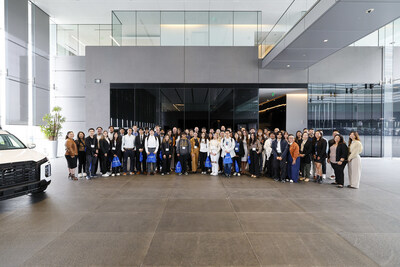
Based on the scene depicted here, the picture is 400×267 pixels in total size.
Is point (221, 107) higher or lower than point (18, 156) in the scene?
higher

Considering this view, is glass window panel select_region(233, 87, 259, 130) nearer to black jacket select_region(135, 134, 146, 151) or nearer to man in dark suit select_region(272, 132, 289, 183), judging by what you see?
man in dark suit select_region(272, 132, 289, 183)

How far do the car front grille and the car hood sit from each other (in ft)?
0.44

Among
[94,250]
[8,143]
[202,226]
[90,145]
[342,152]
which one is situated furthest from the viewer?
[90,145]

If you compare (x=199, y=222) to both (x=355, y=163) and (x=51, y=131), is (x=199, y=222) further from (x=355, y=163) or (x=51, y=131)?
(x=51, y=131)

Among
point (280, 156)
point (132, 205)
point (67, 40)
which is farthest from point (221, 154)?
point (67, 40)

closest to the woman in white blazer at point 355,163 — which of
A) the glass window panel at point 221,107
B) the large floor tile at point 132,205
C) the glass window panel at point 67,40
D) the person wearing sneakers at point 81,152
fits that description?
the large floor tile at point 132,205

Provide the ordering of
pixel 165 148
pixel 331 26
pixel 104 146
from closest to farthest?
pixel 331 26, pixel 104 146, pixel 165 148

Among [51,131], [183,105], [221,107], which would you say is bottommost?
[51,131]

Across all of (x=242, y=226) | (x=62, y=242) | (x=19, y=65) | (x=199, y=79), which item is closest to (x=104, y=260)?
(x=62, y=242)

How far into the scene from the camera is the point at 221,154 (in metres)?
9.09

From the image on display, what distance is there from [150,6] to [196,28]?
129 inches

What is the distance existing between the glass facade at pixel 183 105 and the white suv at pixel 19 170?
7485 mm

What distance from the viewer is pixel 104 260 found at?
10.3 ft

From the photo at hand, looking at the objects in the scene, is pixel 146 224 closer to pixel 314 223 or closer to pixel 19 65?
pixel 314 223
